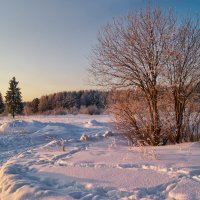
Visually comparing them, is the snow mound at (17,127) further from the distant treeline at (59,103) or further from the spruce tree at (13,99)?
the distant treeline at (59,103)

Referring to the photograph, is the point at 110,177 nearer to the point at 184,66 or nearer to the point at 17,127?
the point at 184,66

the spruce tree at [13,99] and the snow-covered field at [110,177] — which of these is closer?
the snow-covered field at [110,177]

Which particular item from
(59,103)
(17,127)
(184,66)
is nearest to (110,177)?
(184,66)

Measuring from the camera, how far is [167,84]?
42.0 ft

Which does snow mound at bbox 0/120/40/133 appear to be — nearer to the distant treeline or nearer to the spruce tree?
the spruce tree

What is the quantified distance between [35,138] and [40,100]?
73.3 meters

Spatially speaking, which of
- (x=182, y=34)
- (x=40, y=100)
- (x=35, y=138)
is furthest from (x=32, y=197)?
(x=40, y=100)

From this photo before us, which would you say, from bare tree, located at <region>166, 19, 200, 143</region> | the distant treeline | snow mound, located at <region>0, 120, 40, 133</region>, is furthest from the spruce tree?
bare tree, located at <region>166, 19, 200, 143</region>

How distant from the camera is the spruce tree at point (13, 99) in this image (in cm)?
5538

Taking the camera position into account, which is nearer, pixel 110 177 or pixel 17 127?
pixel 110 177

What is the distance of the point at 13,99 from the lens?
55.9m

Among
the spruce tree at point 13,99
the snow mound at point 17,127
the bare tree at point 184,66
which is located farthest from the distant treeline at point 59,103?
the bare tree at point 184,66

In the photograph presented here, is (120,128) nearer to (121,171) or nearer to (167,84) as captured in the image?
(167,84)

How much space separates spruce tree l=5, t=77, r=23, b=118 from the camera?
55.4m
